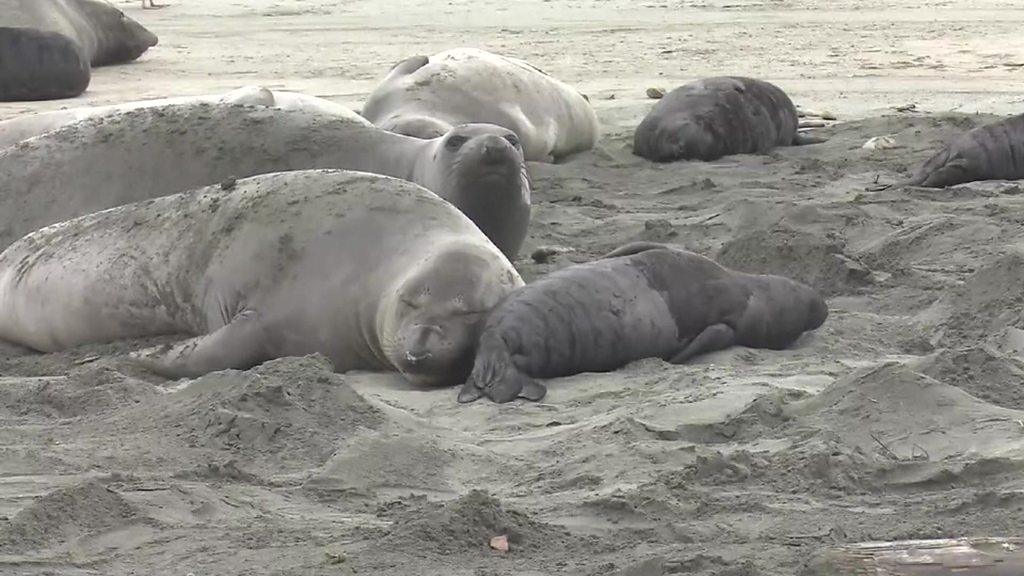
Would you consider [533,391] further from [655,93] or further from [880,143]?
[655,93]

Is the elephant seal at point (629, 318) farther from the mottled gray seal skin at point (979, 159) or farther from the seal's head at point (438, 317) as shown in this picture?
the mottled gray seal skin at point (979, 159)

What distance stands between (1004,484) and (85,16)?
10726mm

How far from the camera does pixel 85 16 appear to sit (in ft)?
42.0

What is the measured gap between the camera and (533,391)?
174 inches

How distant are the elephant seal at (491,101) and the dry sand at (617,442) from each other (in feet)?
3.69

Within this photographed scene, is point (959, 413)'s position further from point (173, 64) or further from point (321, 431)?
point (173, 64)

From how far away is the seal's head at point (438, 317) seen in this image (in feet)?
15.2

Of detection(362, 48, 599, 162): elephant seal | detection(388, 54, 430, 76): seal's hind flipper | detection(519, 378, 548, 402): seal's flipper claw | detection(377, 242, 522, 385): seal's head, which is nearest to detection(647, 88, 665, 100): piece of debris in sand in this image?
detection(362, 48, 599, 162): elephant seal

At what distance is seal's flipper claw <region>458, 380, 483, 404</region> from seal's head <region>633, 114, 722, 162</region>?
4326 mm

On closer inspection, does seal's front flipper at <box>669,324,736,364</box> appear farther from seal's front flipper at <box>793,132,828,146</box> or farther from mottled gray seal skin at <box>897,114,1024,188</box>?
seal's front flipper at <box>793,132,828,146</box>

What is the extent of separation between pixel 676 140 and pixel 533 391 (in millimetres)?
4394

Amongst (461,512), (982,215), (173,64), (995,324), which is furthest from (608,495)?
(173,64)

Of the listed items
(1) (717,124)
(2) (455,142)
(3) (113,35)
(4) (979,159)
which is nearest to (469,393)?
(2) (455,142)

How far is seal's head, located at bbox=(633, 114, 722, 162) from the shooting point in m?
8.60
